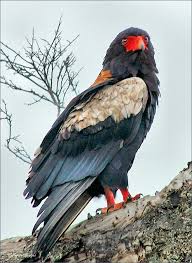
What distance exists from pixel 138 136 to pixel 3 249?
1.75 metres

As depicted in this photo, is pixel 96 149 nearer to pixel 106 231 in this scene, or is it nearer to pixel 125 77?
pixel 125 77

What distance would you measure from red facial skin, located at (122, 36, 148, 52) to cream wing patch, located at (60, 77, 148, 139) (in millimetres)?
683

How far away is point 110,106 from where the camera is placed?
616 centimetres

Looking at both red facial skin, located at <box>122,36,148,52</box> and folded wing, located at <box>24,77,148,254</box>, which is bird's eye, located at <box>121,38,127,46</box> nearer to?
red facial skin, located at <box>122,36,148,52</box>

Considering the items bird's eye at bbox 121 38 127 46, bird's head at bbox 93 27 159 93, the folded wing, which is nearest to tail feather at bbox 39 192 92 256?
the folded wing

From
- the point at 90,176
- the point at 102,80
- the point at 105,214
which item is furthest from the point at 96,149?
the point at 105,214

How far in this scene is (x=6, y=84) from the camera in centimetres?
782

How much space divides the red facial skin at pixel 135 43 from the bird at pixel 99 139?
0.05 m

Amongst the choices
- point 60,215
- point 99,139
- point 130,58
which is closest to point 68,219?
point 60,215

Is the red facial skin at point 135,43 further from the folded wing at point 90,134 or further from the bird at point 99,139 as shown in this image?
the folded wing at point 90,134

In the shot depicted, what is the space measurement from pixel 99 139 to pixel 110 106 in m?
0.33

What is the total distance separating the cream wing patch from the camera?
241 inches

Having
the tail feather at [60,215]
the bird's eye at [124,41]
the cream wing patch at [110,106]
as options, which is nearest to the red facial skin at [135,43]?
the bird's eye at [124,41]

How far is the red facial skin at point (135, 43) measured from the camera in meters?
6.72
